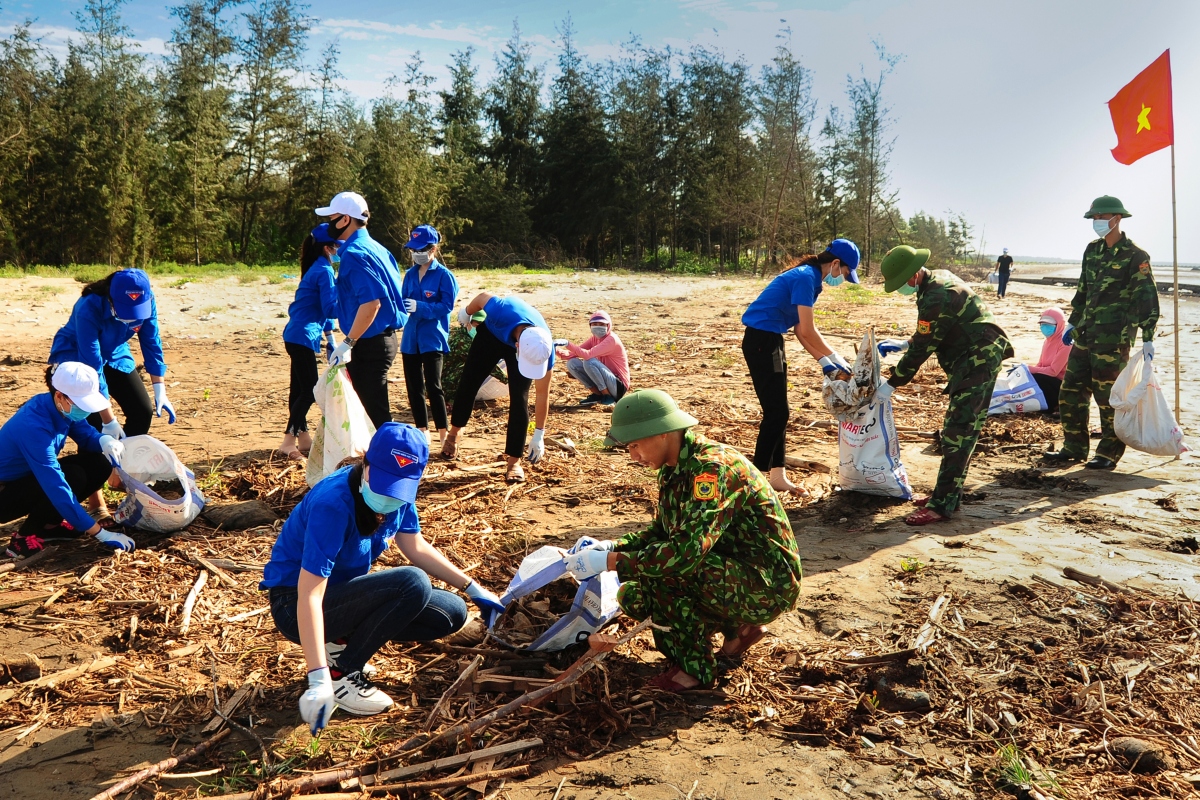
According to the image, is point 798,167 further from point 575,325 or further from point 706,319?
point 575,325

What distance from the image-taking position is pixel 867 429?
542 centimetres

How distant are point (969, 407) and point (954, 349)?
1.30ft

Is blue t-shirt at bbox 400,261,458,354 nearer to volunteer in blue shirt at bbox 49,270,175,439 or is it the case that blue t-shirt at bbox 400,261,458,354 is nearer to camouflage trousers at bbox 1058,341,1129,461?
volunteer in blue shirt at bbox 49,270,175,439

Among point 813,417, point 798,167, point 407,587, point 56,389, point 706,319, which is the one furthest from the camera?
point 798,167

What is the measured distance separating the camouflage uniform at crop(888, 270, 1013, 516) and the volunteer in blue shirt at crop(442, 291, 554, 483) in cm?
247

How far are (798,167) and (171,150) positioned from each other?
22.6m

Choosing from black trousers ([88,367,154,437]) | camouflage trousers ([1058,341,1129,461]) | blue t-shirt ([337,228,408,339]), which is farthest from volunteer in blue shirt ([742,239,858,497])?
black trousers ([88,367,154,437])

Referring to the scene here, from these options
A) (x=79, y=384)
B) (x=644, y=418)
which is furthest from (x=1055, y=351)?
(x=79, y=384)

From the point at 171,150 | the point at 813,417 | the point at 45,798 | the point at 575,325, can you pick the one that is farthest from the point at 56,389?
the point at 171,150

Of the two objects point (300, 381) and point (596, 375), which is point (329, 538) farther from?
point (596, 375)

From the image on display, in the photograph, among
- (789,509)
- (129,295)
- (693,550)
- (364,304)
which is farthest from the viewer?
(789,509)

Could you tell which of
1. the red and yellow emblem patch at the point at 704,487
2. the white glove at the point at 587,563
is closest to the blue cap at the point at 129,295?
the white glove at the point at 587,563

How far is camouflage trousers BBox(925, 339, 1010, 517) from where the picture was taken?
514 centimetres

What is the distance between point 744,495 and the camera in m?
3.25
